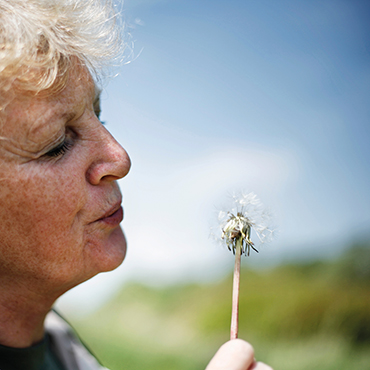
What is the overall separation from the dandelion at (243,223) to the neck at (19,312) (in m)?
0.72

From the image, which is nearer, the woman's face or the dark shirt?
the woman's face

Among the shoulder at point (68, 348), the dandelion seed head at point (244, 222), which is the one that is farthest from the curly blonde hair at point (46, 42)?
the shoulder at point (68, 348)

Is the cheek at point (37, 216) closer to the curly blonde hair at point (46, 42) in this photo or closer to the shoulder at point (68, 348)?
the curly blonde hair at point (46, 42)

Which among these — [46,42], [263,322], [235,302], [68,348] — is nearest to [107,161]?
[46,42]

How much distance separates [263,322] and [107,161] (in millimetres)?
3451

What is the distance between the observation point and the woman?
3.41 ft

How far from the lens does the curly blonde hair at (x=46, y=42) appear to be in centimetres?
103

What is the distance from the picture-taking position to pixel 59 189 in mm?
1085

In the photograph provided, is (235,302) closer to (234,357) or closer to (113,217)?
(234,357)

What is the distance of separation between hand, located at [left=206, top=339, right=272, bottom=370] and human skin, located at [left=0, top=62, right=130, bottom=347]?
0.50 m

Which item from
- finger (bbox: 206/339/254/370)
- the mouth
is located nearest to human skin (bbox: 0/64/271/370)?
the mouth

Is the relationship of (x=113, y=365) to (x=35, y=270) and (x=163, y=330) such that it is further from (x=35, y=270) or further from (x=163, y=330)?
(x=35, y=270)

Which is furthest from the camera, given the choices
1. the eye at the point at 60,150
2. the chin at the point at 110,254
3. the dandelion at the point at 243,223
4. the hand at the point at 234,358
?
the chin at the point at 110,254

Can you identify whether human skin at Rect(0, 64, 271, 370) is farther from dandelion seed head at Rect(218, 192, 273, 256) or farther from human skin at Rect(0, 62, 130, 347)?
dandelion seed head at Rect(218, 192, 273, 256)
